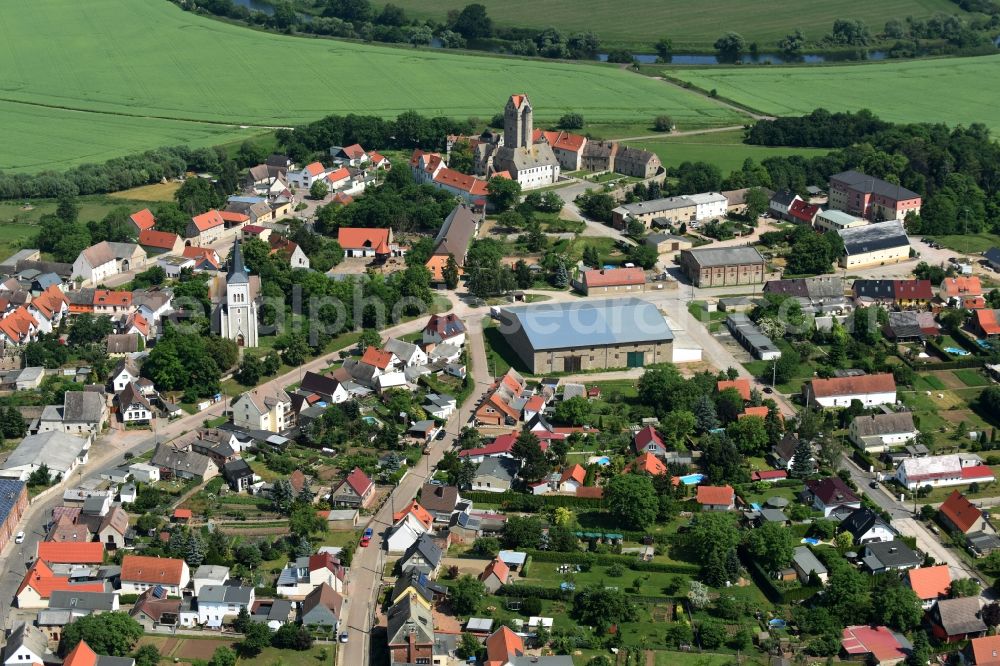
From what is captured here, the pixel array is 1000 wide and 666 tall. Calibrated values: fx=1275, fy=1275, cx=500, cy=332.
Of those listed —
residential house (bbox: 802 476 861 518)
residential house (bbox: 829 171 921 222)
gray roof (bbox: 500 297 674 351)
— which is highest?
residential house (bbox: 829 171 921 222)

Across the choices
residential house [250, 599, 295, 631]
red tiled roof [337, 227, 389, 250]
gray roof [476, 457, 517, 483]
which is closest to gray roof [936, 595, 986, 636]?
gray roof [476, 457, 517, 483]

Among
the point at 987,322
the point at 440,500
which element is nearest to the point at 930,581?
the point at 440,500

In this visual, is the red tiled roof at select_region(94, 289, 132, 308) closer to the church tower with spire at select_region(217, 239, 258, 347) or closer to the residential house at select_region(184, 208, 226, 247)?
the church tower with spire at select_region(217, 239, 258, 347)

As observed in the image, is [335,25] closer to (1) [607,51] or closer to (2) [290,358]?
(1) [607,51]

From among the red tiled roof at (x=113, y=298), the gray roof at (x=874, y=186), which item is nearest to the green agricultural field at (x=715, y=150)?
the gray roof at (x=874, y=186)

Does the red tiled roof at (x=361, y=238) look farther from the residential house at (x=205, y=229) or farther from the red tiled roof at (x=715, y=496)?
the red tiled roof at (x=715, y=496)

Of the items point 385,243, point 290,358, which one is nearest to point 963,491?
point 290,358

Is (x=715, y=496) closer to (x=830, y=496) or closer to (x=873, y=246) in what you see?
(x=830, y=496)
